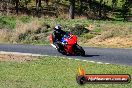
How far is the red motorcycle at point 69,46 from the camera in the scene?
936 inches

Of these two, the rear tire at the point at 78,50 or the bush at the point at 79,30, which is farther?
the bush at the point at 79,30

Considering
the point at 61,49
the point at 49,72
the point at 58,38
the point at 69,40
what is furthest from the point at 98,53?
the point at 49,72

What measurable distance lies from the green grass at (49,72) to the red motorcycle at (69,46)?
1708 millimetres

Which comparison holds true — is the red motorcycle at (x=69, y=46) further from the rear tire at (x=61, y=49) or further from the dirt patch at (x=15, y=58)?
the dirt patch at (x=15, y=58)

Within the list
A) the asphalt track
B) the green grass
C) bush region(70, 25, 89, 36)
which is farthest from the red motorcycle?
bush region(70, 25, 89, 36)

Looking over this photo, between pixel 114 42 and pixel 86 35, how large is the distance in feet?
10.4

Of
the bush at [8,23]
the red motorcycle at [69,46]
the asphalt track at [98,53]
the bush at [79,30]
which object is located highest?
the red motorcycle at [69,46]

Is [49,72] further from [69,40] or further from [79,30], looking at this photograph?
[79,30]

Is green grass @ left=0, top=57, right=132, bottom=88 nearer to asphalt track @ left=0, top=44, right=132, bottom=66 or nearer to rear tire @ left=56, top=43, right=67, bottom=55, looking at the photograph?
asphalt track @ left=0, top=44, right=132, bottom=66

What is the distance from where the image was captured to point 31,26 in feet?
115

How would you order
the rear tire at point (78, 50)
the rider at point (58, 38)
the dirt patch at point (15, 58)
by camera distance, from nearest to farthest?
the dirt patch at point (15, 58) < the rear tire at point (78, 50) < the rider at point (58, 38)

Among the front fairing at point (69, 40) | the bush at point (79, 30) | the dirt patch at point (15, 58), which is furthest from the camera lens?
the bush at point (79, 30)

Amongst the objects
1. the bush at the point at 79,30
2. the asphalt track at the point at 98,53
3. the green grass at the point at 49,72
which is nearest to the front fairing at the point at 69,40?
the asphalt track at the point at 98,53

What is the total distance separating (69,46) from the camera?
2397 centimetres
